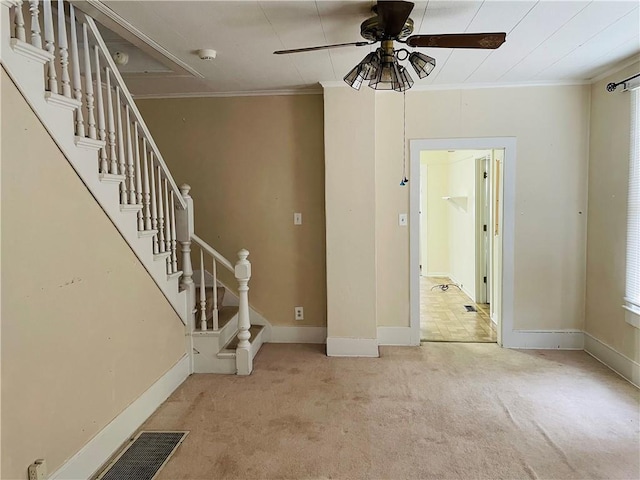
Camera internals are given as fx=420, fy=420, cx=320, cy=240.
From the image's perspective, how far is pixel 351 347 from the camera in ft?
12.4

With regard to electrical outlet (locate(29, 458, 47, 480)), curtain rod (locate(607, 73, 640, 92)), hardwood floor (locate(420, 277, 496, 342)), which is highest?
curtain rod (locate(607, 73, 640, 92))

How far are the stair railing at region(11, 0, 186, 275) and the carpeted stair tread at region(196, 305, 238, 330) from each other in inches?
26.5

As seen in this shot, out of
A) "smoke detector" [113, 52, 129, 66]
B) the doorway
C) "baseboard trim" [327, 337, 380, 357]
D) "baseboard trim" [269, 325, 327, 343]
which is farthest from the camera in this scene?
the doorway

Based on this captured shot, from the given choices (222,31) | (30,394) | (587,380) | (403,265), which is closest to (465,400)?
(587,380)

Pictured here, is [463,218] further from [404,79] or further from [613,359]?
[404,79]

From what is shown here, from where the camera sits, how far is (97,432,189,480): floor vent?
212cm

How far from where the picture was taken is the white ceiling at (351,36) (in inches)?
85.9

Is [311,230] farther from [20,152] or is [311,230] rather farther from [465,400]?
[20,152]

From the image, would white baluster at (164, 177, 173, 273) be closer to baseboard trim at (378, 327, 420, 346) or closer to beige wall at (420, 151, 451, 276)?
baseboard trim at (378, 327, 420, 346)

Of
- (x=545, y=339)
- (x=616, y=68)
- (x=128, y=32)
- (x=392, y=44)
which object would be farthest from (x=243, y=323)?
(x=616, y=68)

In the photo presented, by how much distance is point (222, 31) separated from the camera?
2475mm

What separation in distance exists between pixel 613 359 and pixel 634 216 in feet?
3.75

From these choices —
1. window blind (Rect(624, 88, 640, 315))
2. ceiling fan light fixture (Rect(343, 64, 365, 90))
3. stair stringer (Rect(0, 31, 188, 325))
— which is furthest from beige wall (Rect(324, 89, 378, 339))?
window blind (Rect(624, 88, 640, 315))

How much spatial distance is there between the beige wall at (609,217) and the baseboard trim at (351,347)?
74.5 inches
